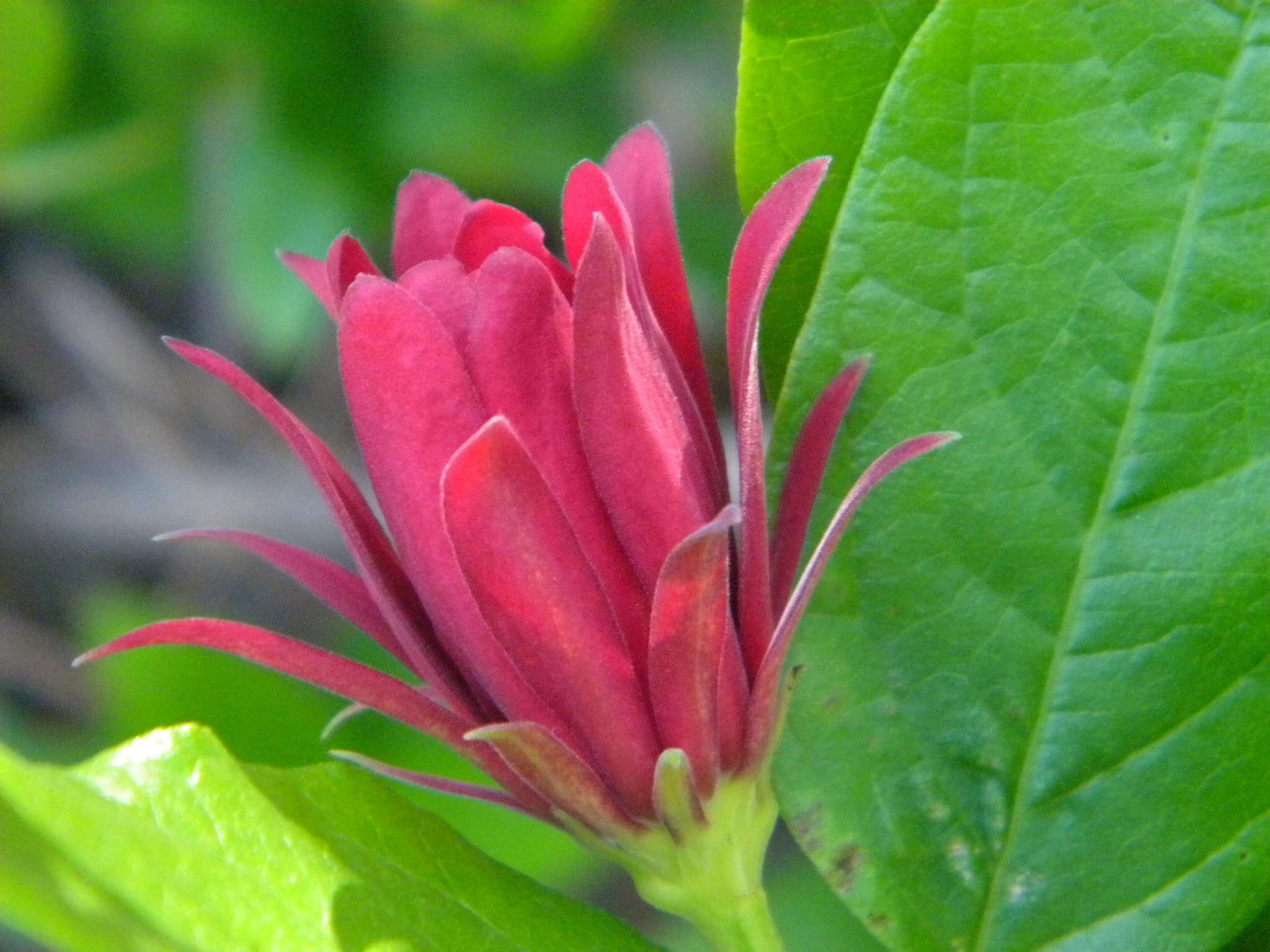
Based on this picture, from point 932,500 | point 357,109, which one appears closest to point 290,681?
point 357,109

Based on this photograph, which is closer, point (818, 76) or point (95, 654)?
point (95, 654)

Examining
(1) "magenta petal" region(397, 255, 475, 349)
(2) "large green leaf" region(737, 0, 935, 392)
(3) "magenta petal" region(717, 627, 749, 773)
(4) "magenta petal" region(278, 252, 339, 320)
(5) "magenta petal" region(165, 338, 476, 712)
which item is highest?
(2) "large green leaf" region(737, 0, 935, 392)

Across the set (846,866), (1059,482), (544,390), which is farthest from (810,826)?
(544,390)

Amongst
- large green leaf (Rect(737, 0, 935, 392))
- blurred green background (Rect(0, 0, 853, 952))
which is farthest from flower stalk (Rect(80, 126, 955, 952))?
blurred green background (Rect(0, 0, 853, 952))

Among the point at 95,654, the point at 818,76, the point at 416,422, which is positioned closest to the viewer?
the point at 416,422

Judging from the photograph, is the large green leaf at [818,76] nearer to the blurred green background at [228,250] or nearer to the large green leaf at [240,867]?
the large green leaf at [240,867]

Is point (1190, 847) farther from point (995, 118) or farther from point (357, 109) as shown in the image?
point (357, 109)

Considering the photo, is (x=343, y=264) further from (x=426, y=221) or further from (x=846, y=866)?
(x=846, y=866)

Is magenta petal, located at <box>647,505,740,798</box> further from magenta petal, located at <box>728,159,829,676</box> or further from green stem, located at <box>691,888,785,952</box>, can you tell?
green stem, located at <box>691,888,785,952</box>

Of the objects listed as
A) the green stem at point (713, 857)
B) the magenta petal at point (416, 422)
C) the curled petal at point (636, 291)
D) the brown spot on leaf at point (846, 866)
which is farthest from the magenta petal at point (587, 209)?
the brown spot on leaf at point (846, 866)
